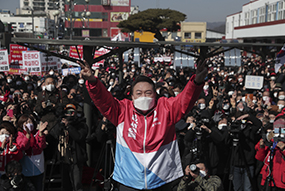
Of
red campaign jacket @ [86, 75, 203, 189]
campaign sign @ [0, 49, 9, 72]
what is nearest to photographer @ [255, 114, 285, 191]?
red campaign jacket @ [86, 75, 203, 189]

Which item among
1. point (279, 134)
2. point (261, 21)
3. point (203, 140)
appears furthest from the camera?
point (261, 21)

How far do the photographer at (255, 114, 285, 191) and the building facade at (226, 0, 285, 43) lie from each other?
34899 millimetres

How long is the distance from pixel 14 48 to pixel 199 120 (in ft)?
31.6

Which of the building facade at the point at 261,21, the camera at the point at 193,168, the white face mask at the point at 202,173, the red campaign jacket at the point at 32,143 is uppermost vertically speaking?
the building facade at the point at 261,21

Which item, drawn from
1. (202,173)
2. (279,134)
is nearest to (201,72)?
(202,173)

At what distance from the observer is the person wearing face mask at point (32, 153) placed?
4754mm

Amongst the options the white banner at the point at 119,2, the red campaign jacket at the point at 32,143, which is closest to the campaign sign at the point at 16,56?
the red campaign jacket at the point at 32,143

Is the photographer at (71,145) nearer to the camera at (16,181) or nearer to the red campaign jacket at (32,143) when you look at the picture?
the red campaign jacket at (32,143)

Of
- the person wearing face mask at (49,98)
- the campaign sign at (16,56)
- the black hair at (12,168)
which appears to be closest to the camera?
the black hair at (12,168)

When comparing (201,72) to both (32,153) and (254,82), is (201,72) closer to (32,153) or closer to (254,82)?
(32,153)

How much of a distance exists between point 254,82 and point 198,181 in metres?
8.16

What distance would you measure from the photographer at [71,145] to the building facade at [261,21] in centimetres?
3558

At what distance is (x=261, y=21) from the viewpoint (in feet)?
153

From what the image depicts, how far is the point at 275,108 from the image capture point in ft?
25.1
